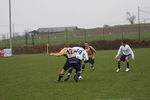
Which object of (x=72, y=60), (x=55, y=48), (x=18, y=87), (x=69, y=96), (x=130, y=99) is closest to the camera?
(x=130, y=99)

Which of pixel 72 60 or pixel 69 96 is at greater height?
pixel 72 60

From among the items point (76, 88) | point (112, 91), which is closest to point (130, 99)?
point (112, 91)

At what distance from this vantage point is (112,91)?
1170cm

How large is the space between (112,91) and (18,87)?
4.10m

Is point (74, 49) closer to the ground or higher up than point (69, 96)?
higher up

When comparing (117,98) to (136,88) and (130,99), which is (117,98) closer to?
(130,99)

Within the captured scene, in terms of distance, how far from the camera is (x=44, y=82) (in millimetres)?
14992

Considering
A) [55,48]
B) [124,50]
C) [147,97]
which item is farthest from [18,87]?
[55,48]

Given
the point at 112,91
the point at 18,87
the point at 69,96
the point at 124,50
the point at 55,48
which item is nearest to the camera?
the point at 69,96

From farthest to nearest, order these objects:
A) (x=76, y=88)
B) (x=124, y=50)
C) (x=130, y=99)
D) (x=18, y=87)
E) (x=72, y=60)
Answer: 1. (x=124, y=50)
2. (x=72, y=60)
3. (x=18, y=87)
4. (x=76, y=88)
5. (x=130, y=99)

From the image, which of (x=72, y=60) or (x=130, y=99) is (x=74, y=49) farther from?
(x=130, y=99)

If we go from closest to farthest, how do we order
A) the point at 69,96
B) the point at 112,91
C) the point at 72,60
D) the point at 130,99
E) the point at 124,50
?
→ 1. the point at 130,99
2. the point at 69,96
3. the point at 112,91
4. the point at 72,60
5. the point at 124,50

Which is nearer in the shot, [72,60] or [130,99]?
[130,99]

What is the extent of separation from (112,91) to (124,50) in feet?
25.1
